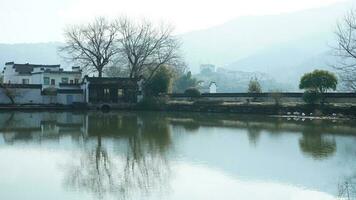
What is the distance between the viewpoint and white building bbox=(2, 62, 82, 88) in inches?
2046

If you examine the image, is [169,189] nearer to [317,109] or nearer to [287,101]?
[317,109]

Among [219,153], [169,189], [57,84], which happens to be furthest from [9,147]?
[57,84]

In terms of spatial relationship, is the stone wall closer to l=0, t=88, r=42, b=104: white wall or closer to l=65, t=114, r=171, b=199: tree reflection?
l=0, t=88, r=42, b=104: white wall

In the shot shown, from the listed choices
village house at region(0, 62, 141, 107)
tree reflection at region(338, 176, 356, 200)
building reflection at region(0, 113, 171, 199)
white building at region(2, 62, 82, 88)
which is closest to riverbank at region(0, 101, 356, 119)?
village house at region(0, 62, 141, 107)

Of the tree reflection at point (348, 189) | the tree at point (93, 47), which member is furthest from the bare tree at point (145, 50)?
the tree reflection at point (348, 189)

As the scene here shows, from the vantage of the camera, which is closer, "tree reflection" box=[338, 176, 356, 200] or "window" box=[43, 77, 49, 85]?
"tree reflection" box=[338, 176, 356, 200]

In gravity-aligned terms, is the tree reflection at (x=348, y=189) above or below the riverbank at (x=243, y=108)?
below

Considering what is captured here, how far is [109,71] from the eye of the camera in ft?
180

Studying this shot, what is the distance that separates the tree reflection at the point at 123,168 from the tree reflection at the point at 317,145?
16.3 ft

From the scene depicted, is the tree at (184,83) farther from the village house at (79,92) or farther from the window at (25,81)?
the window at (25,81)

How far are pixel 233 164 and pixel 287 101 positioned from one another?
86.0ft

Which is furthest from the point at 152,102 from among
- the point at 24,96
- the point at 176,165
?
the point at 176,165

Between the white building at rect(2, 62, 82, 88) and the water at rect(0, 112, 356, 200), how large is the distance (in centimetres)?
3088

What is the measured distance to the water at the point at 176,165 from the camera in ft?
33.5
